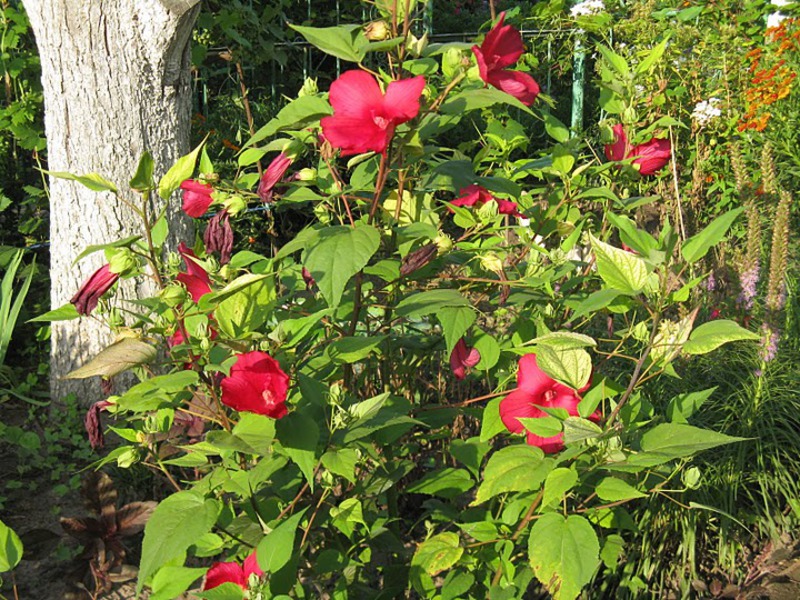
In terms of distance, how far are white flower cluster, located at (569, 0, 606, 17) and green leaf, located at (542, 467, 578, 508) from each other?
15.9 feet

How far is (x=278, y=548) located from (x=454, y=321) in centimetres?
43

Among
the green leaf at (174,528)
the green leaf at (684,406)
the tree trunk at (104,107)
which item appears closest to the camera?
the green leaf at (174,528)

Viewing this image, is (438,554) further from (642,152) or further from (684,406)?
(642,152)

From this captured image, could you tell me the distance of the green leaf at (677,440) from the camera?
49.6 inches

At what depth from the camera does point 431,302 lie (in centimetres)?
140

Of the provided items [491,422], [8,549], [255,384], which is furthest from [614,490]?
[8,549]

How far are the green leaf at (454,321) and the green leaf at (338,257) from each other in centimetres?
17

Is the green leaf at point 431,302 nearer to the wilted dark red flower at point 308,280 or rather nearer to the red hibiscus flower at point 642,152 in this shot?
the wilted dark red flower at point 308,280

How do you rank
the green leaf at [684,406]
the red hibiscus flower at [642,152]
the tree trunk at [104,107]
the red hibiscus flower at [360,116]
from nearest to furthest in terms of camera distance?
1. the red hibiscus flower at [360,116]
2. the green leaf at [684,406]
3. the red hibiscus flower at [642,152]
4. the tree trunk at [104,107]

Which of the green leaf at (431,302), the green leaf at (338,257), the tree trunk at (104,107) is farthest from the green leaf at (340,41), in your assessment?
the tree trunk at (104,107)

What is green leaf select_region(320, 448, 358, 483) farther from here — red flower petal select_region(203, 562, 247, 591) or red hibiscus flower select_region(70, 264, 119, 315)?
red hibiscus flower select_region(70, 264, 119, 315)

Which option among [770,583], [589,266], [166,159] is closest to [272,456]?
[589,266]

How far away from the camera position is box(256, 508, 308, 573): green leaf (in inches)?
47.3

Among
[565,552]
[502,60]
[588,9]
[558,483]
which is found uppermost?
[588,9]
